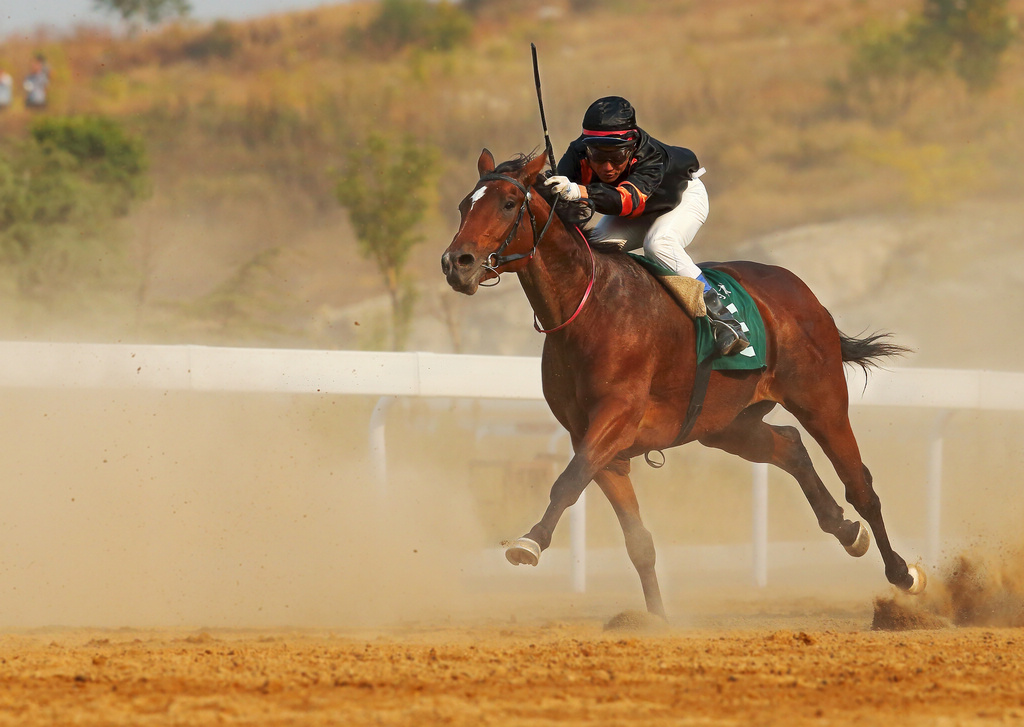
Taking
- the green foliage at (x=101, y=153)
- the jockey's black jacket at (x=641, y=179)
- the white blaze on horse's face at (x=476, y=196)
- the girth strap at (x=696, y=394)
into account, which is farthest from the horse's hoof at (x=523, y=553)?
the green foliage at (x=101, y=153)

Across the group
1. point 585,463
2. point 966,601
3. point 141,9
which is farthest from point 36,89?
point 966,601

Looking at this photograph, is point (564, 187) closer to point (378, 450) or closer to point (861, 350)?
point (378, 450)

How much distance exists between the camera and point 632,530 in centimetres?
612

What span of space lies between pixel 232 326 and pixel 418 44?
19014 millimetres

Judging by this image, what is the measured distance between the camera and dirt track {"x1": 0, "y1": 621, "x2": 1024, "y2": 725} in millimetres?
3154

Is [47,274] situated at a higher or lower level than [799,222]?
lower

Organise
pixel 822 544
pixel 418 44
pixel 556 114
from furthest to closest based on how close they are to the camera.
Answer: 1. pixel 418 44
2. pixel 556 114
3. pixel 822 544

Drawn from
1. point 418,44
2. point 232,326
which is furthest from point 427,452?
point 418,44


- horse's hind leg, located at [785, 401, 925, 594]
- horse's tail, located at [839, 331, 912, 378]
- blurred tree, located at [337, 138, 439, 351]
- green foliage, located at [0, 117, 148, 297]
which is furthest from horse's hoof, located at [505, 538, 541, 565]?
green foliage, located at [0, 117, 148, 297]

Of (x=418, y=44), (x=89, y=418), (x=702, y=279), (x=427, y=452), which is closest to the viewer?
(x=702, y=279)

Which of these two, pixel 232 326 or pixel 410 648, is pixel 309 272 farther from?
pixel 410 648

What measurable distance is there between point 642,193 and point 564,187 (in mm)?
520

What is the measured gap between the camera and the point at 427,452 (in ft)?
40.8

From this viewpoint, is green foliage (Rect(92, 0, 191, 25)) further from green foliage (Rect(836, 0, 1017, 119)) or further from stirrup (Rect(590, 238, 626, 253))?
stirrup (Rect(590, 238, 626, 253))
